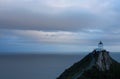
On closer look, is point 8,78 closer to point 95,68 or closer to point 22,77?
point 22,77

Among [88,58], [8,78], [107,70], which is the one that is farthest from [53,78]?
[107,70]

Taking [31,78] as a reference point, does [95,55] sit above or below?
above

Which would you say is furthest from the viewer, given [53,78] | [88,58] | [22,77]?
[22,77]

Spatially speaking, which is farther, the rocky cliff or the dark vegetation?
the rocky cliff

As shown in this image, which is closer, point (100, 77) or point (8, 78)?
point (100, 77)

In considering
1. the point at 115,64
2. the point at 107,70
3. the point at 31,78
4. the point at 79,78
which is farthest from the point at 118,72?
the point at 31,78

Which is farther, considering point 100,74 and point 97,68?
point 97,68

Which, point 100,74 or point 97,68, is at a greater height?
point 97,68

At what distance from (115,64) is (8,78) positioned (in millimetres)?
89326

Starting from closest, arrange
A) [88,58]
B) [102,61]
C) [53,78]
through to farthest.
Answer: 1. [102,61]
2. [88,58]
3. [53,78]

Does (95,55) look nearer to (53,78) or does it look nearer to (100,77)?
(100,77)

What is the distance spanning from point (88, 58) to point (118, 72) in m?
14.5

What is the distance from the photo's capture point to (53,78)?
15462cm

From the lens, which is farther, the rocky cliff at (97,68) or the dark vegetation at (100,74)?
the rocky cliff at (97,68)
